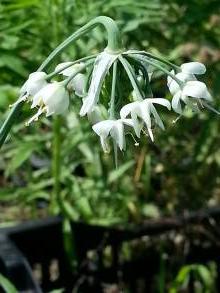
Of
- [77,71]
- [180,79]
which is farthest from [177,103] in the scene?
[77,71]

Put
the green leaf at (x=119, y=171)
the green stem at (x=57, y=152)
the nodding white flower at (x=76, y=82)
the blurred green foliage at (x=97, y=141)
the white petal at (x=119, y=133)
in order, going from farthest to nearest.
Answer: the green leaf at (x=119, y=171) < the green stem at (x=57, y=152) < the blurred green foliage at (x=97, y=141) < the nodding white flower at (x=76, y=82) < the white petal at (x=119, y=133)

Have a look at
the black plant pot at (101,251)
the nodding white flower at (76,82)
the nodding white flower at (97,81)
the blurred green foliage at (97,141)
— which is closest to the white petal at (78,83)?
the nodding white flower at (76,82)

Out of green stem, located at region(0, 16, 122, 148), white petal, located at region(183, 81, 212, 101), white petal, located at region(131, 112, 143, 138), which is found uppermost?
green stem, located at region(0, 16, 122, 148)

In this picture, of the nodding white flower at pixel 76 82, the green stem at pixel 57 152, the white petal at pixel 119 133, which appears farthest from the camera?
the green stem at pixel 57 152

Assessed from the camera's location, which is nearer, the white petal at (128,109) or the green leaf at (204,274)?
the white petal at (128,109)

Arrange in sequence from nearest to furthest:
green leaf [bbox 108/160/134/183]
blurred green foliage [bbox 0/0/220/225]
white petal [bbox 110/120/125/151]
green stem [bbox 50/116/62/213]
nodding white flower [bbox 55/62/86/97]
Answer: white petal [bbox 110/120/125/151] → nodding white flower [bbox 55/62/86/97] → blurred green foliage [bbox 0/0/220/225] → green stem [bbox 50/116/62/213] → green leaf [bbox 108/160/134/183]

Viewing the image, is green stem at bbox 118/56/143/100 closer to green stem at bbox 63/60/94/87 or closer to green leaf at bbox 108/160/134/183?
green stem at bbox 63/60/94/87

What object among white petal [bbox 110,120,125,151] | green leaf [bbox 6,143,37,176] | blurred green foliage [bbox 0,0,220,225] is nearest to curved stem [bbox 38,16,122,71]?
white petal [bbox 110,120,125,151]

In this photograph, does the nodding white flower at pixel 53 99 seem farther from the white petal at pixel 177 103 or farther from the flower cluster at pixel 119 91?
the white petal at pixel 177 103

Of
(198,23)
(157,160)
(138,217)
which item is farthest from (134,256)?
(198,23)

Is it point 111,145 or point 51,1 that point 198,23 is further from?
point 111,145
